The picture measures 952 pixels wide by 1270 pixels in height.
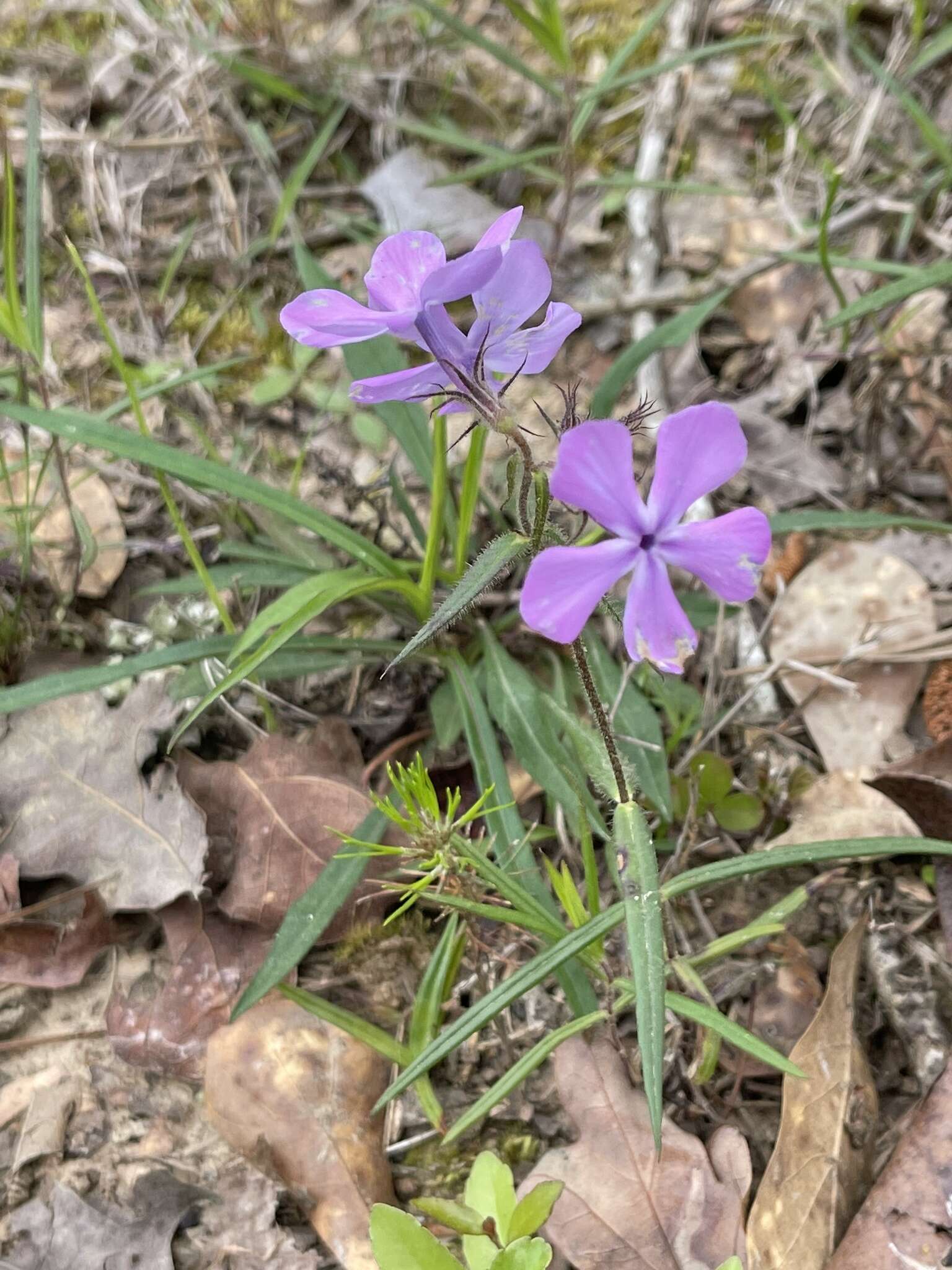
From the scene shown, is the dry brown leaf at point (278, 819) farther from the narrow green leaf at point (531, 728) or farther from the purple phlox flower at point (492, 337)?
the purple phlox flower at point (492, 337)

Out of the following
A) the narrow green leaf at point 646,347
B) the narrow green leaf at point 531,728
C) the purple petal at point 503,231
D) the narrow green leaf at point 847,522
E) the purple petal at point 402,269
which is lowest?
the narrow green leaf at point 531,728

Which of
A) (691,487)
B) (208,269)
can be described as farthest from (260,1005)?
(208,269)

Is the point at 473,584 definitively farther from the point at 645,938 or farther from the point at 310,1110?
the point at 310,1110

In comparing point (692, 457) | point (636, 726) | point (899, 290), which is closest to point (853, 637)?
point (636, 726)

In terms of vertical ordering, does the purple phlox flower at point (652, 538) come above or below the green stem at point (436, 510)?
above

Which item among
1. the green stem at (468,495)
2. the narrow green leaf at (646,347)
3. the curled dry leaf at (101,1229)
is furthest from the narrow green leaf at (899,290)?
the curled dry leaf at (101,1229)

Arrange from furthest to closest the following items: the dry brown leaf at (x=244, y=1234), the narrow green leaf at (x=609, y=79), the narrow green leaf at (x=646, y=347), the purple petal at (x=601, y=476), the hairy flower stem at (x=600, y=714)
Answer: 1. the narrow green leaf at (x=609, y=79)
2. the narrow green leaf at (x=646, y=347)
3. the dry brown leaf at (x=244, y=1234)
4. the hairy flower stem at (x=600, y=714)
5. the purple petal at (x=601, y=476)

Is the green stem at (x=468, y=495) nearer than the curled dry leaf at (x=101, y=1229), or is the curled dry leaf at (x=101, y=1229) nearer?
the curled dry leaf at (x=101, y=1229)

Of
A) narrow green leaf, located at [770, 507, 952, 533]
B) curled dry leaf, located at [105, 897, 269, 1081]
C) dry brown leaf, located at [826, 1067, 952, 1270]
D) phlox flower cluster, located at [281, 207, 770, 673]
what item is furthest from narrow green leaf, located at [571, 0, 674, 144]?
dry brown leaf, located at [826, 1067, 952, 1270]
